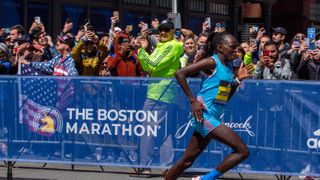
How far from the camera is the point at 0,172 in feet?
38.4

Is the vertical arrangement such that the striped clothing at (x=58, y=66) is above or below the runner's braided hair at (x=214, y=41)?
below

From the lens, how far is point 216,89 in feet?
28.4

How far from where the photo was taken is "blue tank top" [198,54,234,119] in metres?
8.66

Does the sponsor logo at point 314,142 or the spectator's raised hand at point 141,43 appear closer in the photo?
the sponsor logo at point 314,142

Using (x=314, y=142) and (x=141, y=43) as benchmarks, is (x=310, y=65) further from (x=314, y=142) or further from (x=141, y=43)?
(x=141, y=43)

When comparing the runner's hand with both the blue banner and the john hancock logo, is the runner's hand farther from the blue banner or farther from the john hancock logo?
the john hancock logo

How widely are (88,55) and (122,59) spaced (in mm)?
604

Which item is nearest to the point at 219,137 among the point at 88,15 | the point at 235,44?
the point at 235,44

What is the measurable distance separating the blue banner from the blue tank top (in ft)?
5.49

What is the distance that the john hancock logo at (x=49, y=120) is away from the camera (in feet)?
34.9

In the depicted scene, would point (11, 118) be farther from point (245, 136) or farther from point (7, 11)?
point (7, 11)

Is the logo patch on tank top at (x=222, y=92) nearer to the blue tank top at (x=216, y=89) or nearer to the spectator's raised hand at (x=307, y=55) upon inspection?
the blue tank top at (x=216, y=89)

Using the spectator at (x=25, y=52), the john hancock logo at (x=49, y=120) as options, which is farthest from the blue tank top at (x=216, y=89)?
the spectator at (x=25, y=52)

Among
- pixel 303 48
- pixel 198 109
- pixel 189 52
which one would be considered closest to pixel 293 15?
pixel 303 48
